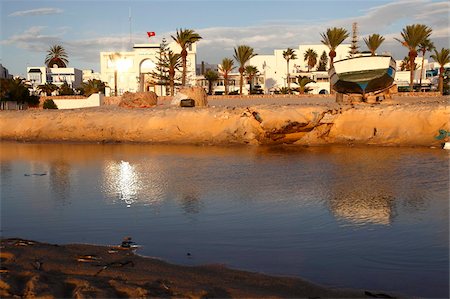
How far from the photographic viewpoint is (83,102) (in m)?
45.8

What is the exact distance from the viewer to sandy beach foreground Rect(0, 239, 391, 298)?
4090mm

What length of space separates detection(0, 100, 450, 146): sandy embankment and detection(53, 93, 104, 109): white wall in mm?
19005

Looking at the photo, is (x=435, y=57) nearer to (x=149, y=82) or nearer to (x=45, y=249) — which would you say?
(x=149, y=82)

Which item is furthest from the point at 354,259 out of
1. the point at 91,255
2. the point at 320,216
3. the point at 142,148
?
the point at 142,148

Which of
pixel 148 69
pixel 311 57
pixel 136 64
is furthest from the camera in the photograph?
pixel 311 57

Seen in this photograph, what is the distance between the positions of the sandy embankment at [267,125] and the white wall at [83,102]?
62.4 ft

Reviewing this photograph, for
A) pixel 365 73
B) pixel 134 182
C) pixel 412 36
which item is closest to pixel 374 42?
pixel 412 36

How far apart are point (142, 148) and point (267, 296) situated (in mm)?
16447

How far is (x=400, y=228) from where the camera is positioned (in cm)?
689

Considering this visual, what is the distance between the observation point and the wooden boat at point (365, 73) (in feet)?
96.5

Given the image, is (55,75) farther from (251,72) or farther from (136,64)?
(251,72)

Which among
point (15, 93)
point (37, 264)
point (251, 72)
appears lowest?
point (37, 264)

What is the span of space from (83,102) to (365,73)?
26.6 m

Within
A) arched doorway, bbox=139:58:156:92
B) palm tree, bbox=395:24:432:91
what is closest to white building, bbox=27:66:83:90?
arched doorway, bbox=139:58:156:92
